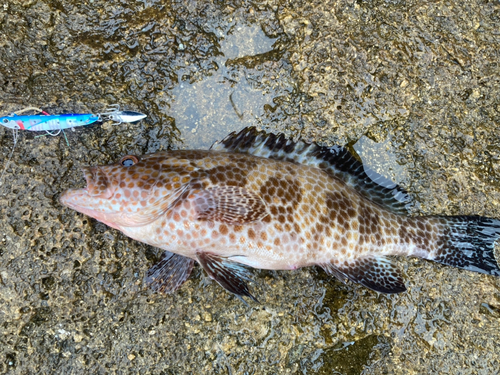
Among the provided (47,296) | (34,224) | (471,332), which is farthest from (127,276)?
(471,332)

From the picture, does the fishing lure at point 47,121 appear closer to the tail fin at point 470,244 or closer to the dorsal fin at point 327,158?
the dorsal fin at point 327,158

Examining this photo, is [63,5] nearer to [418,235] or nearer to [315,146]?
[315,146]

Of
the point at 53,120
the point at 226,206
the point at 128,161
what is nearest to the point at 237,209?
the point at 226,206

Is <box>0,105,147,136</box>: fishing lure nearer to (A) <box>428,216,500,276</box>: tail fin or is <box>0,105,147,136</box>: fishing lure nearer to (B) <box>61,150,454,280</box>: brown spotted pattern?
(B) <box>61,150,454,280</box>: brown spotted pattern

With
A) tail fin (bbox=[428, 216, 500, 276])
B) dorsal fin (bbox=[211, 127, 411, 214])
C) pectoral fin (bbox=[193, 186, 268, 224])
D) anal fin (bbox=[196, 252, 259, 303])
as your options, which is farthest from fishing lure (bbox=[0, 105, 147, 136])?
tail fin (bbox=[428, 216, 500, 276])

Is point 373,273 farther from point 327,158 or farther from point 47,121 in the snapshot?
point 47,121

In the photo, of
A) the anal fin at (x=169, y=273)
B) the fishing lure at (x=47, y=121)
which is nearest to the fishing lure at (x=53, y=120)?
the fishing lure at (x=47, y=121)
